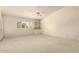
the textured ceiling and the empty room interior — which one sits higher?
the textured ceiling

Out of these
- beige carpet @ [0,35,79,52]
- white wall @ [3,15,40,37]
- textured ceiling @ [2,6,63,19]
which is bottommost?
beige carpet @ [0,35,79,52]

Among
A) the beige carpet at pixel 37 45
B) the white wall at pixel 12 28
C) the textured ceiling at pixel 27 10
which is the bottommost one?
the beige carpet at pixel 37 45

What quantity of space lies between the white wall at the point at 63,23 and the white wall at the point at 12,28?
1.05ft

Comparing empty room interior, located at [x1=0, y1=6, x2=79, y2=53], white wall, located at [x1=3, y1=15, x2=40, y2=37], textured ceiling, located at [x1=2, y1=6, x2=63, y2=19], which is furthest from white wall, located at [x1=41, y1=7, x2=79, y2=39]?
white wall, located at [x1=3, y1=15, x2=40, y2=37]

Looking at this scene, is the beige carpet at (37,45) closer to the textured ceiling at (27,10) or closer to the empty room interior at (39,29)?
the empty room interior at (39,29)

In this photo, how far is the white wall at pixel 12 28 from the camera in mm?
1701

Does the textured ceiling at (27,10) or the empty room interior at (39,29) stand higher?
the textured ceiling at (27,10)

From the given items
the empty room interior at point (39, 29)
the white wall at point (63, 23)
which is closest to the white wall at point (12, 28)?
the empty room interior at point (39, 29)

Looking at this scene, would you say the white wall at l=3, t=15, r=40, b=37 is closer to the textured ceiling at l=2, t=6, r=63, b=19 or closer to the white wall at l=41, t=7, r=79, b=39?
the textured ceiling at l=2, t=6, r=63, b=19

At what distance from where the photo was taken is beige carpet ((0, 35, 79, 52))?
5.38 feet

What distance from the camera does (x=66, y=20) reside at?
174 centimetres
